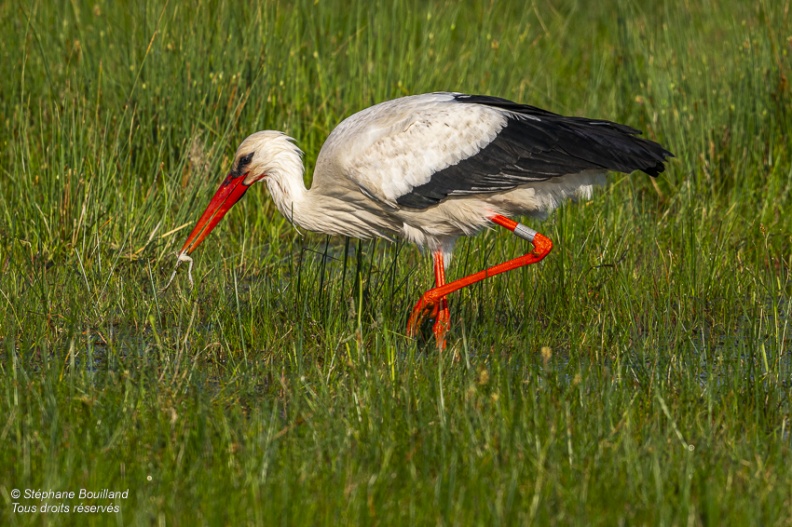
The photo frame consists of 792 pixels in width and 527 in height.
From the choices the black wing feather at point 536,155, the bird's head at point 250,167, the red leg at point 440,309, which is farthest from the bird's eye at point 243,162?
the red leg at point 440,309

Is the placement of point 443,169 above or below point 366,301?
above

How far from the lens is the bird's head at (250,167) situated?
17.7 ft

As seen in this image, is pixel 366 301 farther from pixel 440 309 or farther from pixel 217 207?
pixel 217 207

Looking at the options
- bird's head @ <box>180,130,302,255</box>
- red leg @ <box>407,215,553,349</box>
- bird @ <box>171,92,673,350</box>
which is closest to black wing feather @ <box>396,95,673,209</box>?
bird @ <box>171,92,673,350</box>

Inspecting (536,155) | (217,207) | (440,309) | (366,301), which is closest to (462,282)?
(440,309)

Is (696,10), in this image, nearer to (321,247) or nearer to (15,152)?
(321,247)

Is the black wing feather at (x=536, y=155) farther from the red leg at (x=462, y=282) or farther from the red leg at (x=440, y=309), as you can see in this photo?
the red leg at (x=440, y=309)

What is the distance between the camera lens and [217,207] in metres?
5.58

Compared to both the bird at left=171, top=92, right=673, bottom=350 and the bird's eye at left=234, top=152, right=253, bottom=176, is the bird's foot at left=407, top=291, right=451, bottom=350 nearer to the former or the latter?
the bird at left=171, top=92, right=673, bottom=350

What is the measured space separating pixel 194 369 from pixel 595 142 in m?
2.11

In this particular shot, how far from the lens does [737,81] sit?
270 inches

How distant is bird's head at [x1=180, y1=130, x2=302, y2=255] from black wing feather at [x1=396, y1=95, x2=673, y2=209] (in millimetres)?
641

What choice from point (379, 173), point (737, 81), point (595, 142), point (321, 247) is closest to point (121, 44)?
point (321, 247)

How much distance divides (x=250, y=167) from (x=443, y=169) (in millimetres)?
966
